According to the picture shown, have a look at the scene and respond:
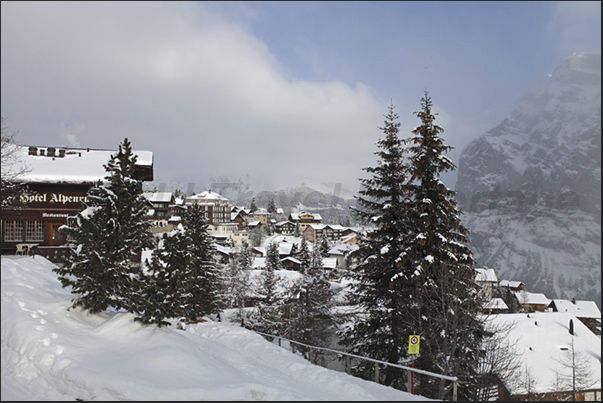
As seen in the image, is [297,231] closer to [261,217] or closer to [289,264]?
[261,217]

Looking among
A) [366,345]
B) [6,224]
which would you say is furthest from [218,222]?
[366,345]

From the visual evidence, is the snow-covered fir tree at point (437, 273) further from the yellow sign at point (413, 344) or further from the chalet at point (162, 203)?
the chalet at point (162, 203)

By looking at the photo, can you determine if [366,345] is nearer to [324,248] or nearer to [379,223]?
[379,223]

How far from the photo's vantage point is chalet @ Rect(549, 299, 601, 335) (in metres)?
86.9

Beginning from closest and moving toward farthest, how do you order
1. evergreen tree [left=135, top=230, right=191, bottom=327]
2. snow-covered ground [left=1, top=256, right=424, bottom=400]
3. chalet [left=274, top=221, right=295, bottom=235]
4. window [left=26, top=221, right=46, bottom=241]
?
snow-covered ground [left=1, top=256, right=424, bottom=400] → evergreen tree [left=135, top=230, right=191, bottom=327] → window [left=26, top=221, right=46, bottom=241] → chalet [left=274, top=221, right=295, bottom=235]

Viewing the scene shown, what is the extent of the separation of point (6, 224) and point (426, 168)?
26.3m

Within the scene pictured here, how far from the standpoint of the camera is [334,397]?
9422 millimetres

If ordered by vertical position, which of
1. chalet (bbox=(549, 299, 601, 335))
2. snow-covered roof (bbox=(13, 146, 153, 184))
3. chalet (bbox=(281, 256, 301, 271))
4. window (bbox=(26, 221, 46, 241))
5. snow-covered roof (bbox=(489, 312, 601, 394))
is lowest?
chalet (bbox=(549, 299, 601, 335))

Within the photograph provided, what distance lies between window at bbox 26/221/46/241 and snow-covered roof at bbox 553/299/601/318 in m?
104

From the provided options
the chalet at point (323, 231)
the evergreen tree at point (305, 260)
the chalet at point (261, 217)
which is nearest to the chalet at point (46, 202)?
the evergreen tree at point (305, 260)

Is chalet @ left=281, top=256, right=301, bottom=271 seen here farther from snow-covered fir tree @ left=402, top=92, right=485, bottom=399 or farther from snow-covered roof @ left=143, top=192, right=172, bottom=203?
snow-covered fir tree @ left=402, top=92, right=485, bottom=399

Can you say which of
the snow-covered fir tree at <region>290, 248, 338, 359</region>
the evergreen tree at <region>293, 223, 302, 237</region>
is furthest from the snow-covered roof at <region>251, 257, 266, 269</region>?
the evergreen tree at <region>293, 223, 302, 237</region>

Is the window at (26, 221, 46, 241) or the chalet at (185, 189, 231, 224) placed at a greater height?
the chalet at (185, 189, 231, 224)

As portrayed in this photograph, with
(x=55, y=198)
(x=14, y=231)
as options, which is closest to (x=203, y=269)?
(x=55, y=198)
